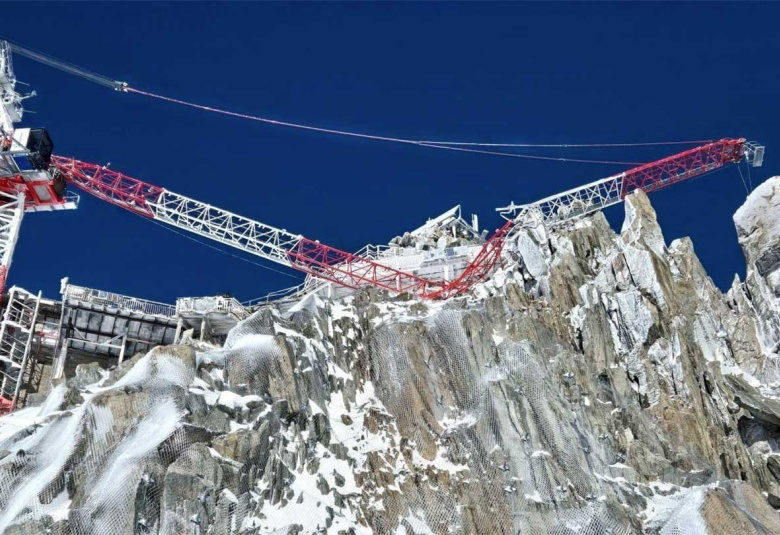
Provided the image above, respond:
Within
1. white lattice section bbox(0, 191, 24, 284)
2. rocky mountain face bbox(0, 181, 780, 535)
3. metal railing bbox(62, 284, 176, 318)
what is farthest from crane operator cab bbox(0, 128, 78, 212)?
rocky mountain face bbox(0, 181, 780, 535)

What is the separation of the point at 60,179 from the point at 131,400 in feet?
147

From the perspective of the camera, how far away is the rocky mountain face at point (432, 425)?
5031 centimetres

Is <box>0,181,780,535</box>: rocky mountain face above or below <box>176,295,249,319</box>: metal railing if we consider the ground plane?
below

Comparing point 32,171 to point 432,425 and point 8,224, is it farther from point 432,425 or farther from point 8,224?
point 432,425

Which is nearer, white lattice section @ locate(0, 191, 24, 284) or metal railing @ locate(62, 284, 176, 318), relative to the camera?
metal railing @ locate(62, 284, 176, 318)

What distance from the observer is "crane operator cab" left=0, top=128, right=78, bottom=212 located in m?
88.4

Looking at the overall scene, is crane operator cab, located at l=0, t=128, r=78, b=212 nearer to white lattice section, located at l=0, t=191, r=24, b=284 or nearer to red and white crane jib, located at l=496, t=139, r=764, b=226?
white lattice section, located at l=0, t=191, r=24, b=284

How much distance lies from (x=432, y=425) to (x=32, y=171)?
161ft

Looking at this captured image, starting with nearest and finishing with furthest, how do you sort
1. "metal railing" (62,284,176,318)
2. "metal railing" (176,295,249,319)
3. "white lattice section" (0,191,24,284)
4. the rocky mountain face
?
the rocky mountain face < "metal railing" (62,284,176,318) < "metal railing" (176,295,249,319) < "white lattice section" (0,191,24,284)

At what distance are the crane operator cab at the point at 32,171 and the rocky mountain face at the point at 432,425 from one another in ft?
110

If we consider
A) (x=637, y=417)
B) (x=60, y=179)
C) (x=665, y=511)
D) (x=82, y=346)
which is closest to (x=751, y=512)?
(x=665, y=511)

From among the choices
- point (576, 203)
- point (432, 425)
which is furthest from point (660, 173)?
point (432, 425)

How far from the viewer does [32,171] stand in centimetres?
8975

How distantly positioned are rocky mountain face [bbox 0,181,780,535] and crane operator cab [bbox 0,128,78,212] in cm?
3346
